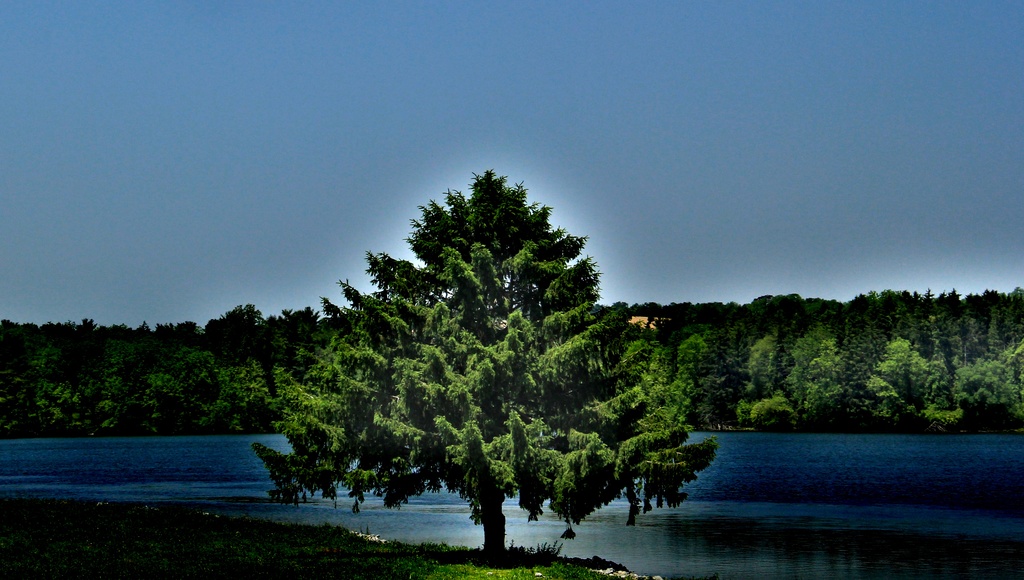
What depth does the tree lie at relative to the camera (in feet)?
94.5

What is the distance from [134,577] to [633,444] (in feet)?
44.3

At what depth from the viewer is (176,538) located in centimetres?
3506

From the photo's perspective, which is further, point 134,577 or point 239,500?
point 239,500

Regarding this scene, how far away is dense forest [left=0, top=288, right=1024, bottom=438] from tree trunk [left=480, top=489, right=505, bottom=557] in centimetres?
12241

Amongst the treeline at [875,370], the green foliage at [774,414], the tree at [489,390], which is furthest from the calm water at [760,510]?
the green foliage at [774,414]

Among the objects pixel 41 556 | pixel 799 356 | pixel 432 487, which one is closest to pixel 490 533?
pixel 432 487

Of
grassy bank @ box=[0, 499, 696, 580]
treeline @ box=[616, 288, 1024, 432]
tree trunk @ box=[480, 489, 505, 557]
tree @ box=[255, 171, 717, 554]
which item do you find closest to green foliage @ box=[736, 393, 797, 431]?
treeline @ box=[616, 288, 1024, 432]

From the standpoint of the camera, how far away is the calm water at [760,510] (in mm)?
39469

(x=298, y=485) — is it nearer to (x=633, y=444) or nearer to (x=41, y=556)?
(x=41, y=556)

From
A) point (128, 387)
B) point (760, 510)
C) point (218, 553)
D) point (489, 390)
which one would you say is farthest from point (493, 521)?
point (128, 387)

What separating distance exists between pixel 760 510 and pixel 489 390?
113 feet

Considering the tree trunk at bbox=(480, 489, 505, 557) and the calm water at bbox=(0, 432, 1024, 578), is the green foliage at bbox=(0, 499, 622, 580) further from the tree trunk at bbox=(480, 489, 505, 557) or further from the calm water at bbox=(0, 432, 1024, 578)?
the calm water at bbox=(0, 432, 1024, 578)

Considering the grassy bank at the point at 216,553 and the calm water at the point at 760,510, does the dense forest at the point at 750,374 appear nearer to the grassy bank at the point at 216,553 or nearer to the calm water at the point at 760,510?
the calm water at the point at 760,510

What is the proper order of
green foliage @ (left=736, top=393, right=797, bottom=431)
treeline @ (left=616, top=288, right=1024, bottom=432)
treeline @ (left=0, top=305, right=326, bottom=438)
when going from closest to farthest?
treeline @ (left=616, top=288, right=1024, bottom=432) → treeline @ (left=0, top=305, right=326, bottom=438) → green foliage @ (left=736, top=393, right=797, bottom=431)
